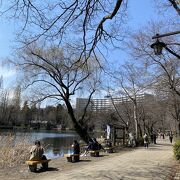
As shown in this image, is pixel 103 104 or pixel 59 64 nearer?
pixel 59 64

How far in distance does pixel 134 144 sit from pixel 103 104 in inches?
1101

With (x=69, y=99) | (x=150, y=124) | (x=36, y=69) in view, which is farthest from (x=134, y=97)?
(x=150, y=124)

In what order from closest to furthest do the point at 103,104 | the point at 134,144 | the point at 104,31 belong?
1. the point at 104,31
2. the point at 134,144
3. the point at 103,104

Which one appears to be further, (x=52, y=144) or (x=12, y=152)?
(x=52, y=144)

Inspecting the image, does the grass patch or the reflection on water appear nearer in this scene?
the grass patch

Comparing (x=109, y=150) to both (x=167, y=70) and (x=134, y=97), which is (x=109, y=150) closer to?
(x=167, y=70)

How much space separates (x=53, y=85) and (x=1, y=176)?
18430mm

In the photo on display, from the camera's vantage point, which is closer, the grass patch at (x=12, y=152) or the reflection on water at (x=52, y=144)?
the grass patch at (x=12, y=152)

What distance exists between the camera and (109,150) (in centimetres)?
2320

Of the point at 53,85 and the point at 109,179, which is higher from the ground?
the point at 53,85

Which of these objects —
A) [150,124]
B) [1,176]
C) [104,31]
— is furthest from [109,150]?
[150,124]

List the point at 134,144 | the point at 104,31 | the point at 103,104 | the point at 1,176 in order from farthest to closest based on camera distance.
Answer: the point at 103,104
the point at 134,144
the point at 1,176
the point at 104,31

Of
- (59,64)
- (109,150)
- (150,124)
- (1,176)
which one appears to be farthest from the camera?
(150,124)

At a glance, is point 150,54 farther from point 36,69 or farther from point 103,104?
point 103,104
